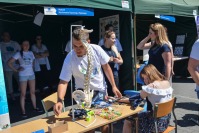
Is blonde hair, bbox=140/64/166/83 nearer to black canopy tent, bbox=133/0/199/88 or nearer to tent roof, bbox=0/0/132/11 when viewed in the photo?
tent roof, bbox=0/0/132/11

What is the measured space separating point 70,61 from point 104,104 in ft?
1.95

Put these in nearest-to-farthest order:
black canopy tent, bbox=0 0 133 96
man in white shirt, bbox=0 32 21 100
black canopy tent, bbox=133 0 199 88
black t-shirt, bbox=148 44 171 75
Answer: black t-shirt, bbox=148 44 171 75
black canopy tent, bbox=0 0 133 96
man in white shirt, bbox=0 32 21 100
black canopy tent, bbox=133 0 199 88

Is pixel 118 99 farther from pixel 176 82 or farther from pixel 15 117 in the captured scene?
pixel 176 82

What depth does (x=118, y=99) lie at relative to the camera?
2.72m

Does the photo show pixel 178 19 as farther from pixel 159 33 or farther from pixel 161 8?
pixel 159 33

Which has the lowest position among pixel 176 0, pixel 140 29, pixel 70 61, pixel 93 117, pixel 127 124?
pixel 127 124

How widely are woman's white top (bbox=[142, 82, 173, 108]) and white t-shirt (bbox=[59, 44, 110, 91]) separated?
1.68ft

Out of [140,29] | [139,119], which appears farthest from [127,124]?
[140,29]

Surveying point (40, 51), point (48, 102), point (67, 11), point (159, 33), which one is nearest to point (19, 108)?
point (40, 51)

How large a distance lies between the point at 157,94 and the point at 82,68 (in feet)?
2.79

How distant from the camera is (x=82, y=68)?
2.51 m

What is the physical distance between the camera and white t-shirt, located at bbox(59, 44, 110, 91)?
99.0 inches

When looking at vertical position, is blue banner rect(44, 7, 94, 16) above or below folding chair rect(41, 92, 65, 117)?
above

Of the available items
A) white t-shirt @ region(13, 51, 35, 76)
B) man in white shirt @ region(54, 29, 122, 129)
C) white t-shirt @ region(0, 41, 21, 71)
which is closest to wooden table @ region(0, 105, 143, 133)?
man in white shirt @ region(54, 29, 122, 129)
